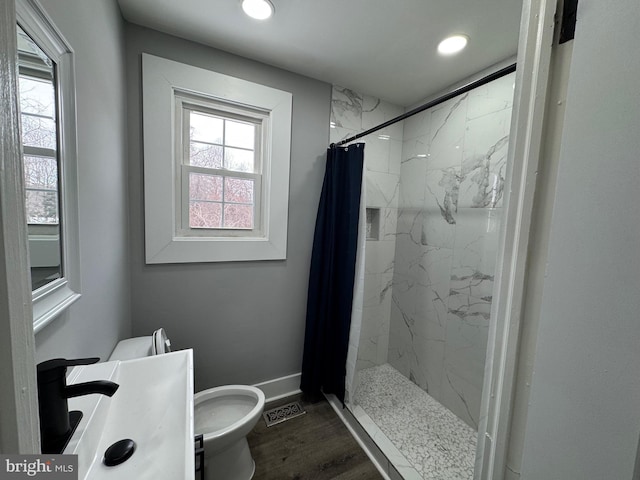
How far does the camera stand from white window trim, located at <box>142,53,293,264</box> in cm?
140

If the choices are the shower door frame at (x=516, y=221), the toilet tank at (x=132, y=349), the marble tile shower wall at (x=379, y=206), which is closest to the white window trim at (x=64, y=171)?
the toilet tank at (x=132, y=349)

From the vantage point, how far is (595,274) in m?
0.36

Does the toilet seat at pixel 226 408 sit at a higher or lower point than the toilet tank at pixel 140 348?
lower

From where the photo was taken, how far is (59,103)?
0.69m

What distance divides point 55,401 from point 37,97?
73cm

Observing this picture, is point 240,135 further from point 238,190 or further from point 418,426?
point 418,426

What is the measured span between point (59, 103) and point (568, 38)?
1.21m

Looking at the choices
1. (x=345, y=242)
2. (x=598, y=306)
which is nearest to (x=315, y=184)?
(x=345, y=242)

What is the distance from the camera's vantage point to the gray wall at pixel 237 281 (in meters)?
1.43

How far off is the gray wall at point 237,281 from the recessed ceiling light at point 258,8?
39cm

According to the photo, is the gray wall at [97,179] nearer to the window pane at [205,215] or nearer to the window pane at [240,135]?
the window pane at [205,215]

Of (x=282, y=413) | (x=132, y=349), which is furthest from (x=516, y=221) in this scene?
(x=282, y=413)

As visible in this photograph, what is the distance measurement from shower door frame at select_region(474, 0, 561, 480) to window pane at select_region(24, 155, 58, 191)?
1081 millimetres

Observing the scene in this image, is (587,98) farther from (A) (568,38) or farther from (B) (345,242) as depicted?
(B) (345,242)
